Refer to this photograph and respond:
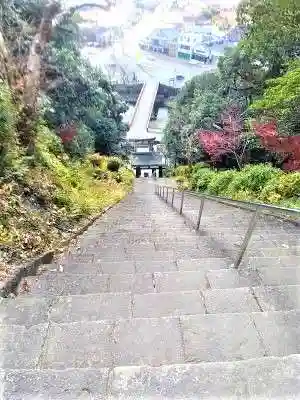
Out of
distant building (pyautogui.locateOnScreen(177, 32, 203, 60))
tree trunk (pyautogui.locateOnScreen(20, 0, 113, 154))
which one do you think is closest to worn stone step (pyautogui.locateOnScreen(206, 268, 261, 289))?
tree trunk (pyautogui.locateOnScreen(20, 0, 113, 154))

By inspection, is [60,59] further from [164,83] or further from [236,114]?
[164,83]

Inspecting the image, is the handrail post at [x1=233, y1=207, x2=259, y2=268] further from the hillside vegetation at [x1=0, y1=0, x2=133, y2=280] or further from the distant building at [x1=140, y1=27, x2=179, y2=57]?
the distant building at [x1=140, y1=27, x2=179, y2=57]

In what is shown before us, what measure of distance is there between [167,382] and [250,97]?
76.8 feet

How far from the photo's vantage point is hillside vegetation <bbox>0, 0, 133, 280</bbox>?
5301 mm

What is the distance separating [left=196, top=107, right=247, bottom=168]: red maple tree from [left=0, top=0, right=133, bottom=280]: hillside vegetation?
5.36m

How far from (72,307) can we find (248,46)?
1429cm

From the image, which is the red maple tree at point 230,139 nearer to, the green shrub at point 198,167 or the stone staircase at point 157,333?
the green shrub at point 198,167

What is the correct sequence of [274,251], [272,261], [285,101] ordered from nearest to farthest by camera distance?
[272,261] < [274,251] < [285,101]

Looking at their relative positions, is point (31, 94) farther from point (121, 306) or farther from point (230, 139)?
point (230, 139)

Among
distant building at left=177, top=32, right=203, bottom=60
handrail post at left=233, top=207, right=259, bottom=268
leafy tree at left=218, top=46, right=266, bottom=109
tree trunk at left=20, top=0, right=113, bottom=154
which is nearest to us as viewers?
handrail post at left=233, top=207, right=259, bottom=268

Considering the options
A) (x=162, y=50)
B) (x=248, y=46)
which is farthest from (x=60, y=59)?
(x=162, y=50)

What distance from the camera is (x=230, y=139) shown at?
822 inches

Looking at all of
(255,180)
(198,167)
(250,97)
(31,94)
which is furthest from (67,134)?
(250,97)

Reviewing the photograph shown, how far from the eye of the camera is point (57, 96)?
17.5 meters
